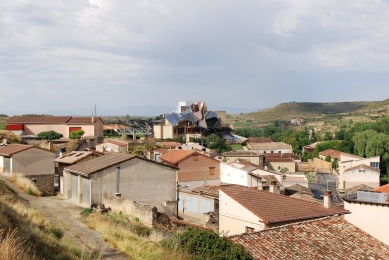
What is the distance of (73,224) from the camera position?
15.5 meters

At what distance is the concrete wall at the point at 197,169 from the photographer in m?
34.7

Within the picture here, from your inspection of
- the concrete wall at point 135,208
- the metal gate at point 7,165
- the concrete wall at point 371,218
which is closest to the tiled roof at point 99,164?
the concrete wall at point 135,208

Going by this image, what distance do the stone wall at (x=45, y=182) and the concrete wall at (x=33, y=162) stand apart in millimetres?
255

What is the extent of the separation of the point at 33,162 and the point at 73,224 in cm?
1286

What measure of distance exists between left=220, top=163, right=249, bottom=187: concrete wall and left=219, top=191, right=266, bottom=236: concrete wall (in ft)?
61.0

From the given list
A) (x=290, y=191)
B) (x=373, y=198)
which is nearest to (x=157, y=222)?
(x=373, y=198)

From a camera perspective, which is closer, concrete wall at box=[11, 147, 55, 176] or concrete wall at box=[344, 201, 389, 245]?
concrete wall at box=[344, 201, 389, 245]

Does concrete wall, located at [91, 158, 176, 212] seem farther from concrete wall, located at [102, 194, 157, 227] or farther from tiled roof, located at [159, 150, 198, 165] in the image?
tiled roof, located at [159, 150, 198, 165]

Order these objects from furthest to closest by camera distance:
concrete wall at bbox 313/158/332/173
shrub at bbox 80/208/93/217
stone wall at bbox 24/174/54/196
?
concrete wall at bbox 313/158/332/173 → stone wall at bbox 24/174/54/196 → shrub at bbox 80/208/93/217

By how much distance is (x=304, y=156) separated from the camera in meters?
74.2

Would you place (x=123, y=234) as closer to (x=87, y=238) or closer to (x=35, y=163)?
(x=87, y=238)

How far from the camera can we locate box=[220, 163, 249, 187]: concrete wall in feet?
115

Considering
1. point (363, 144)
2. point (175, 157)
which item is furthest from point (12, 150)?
point (363, 144)

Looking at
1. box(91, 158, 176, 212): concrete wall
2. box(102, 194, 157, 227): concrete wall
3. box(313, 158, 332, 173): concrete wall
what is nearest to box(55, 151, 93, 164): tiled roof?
box(91, 158, 176, 212): concrete wall
